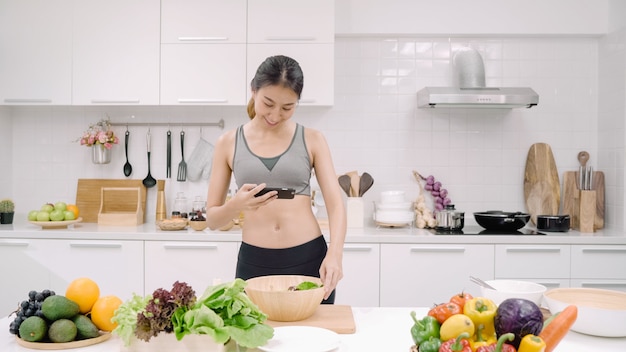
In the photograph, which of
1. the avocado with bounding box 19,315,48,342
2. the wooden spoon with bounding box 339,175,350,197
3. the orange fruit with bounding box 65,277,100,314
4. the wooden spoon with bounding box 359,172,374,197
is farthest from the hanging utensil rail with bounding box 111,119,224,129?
the avocado with bounding box 19,315,48,342

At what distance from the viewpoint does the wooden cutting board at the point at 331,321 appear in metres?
1.60

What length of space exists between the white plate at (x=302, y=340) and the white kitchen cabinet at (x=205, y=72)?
93.2 inches

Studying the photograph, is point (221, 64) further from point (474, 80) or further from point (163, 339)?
point (163, 339)

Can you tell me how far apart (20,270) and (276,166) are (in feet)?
7.03

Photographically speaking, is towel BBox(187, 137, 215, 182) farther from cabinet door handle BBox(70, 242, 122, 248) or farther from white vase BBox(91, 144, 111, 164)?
cabinet door handle BBox(70, 242, 122, 248)

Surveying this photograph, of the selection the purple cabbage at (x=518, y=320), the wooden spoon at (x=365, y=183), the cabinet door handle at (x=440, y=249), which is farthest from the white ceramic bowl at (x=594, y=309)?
the wooden spoon at (x=365, y=183)

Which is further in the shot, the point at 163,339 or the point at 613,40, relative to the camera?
the point at 613,40

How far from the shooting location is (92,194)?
4.05m

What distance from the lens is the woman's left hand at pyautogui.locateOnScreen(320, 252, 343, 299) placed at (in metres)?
1.88

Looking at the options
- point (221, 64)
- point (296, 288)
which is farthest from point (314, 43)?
point (296, 288)

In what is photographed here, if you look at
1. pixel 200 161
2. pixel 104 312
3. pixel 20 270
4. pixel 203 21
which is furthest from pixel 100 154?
pixel 104 312

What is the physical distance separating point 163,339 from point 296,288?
0.48m

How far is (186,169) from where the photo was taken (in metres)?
4.07

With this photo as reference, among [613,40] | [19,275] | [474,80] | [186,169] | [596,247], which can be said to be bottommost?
[19,275]
